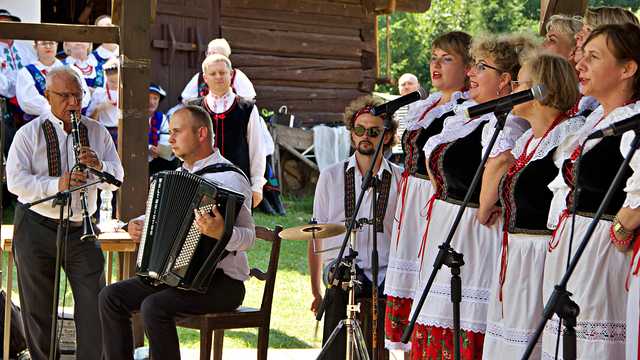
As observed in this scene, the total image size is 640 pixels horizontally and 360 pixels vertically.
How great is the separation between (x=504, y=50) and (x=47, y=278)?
3013 millimetres

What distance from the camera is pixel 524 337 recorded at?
12.8 feet

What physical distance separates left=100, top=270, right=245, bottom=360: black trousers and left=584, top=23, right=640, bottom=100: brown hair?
8.28 feet

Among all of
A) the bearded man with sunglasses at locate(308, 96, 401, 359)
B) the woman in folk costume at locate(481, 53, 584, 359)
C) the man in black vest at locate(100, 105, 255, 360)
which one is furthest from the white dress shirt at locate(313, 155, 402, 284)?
the woman in folk costume at locate(481, 53, 584, 359)

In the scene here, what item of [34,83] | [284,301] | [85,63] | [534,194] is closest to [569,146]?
[534,194]

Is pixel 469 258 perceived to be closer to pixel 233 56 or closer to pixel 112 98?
pixel 112 98

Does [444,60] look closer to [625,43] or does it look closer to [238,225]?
[238,225]

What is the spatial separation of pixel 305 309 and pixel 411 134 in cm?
388

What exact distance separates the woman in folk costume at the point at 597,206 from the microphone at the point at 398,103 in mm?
661

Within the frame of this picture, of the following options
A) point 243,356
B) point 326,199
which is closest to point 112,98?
point 243,356

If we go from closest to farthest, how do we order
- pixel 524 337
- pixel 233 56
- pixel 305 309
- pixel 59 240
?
pixel 524 337, pixel 59 240, pixel 305 309, pixel 233 56

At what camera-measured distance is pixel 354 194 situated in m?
5.51

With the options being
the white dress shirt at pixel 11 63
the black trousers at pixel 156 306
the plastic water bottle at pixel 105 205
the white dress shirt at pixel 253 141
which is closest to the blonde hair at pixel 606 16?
the black trousers at pixel 156 306

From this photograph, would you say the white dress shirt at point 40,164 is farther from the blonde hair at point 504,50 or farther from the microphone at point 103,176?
the blonde hair at point 504,50

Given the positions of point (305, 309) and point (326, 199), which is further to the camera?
point (305, 309)
